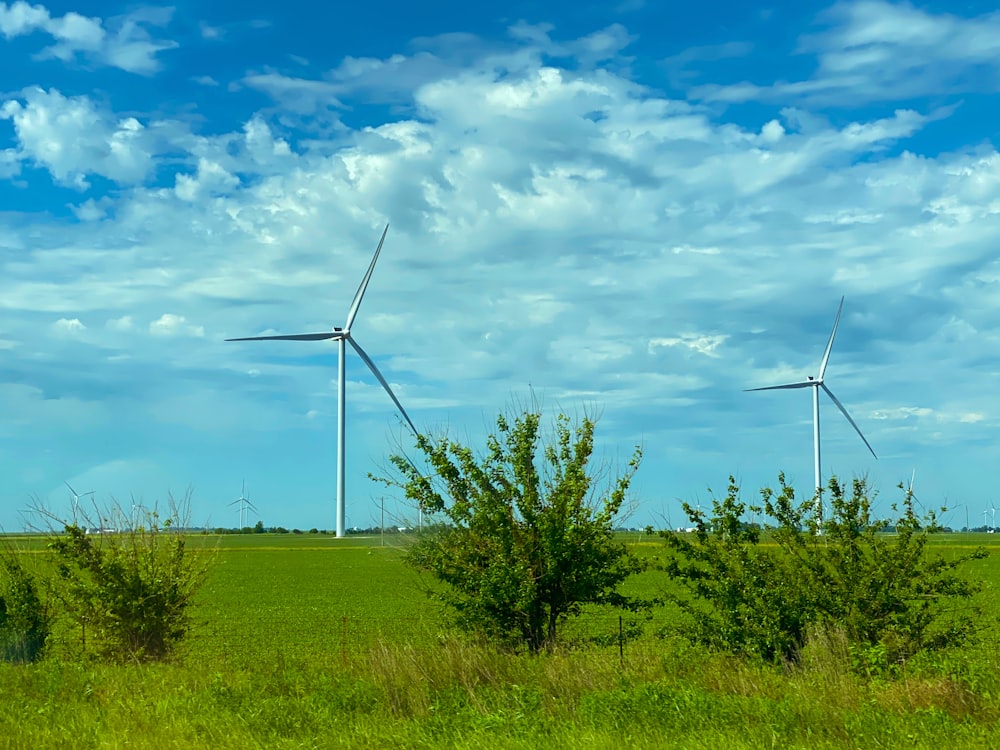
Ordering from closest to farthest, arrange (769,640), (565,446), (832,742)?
(832,742)
(769,640)
(565,446)

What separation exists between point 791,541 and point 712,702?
18.1ft

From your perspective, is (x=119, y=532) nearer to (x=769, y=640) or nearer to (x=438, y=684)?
(x=438, y=684)

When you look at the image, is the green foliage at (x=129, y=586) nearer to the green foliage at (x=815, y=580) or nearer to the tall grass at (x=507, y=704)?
the tall grass at (x=507, y=704)

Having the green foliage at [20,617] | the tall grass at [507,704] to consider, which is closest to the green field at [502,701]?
the tall grass at [507,704]

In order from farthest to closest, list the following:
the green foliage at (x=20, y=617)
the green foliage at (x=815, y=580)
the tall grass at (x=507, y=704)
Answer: the green foliage at (x=20, y=617)
the green foliage at (x=815, y=580)
the tall grass at (x=507, y=704)

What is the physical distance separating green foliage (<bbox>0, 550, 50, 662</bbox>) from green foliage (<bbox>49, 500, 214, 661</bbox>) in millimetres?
511

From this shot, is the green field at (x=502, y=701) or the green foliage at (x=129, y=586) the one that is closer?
the green field at (x=502, y=701)

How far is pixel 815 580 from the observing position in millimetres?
17047

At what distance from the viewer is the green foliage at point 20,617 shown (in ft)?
64.0

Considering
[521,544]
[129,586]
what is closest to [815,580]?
[521,544]

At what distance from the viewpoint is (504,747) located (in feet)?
37.6

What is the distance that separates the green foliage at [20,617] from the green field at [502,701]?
1101mm

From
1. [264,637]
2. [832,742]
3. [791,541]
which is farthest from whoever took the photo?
[264,637]

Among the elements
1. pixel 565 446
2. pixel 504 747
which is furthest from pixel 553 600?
pixel 504 747
